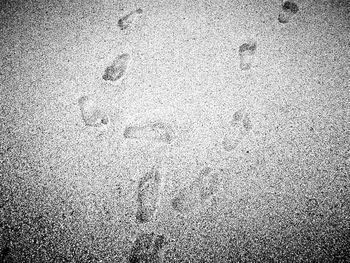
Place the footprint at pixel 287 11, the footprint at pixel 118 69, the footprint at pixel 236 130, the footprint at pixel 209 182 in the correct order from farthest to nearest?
the footprint at pixel 287 11 < the footprint at pixel 118 69 < the footprint at pixel 236 130 < the footprint at pixel 209 182

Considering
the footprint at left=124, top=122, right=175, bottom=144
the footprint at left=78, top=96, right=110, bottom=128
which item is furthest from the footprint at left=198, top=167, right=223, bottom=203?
the footprint at left=78, top=96, right=110, bottom=128

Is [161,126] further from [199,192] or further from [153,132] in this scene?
[199,192]

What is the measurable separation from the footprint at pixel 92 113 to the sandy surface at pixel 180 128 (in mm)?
32

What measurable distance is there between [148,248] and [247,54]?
1288mm

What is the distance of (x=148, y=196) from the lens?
1.19 metres

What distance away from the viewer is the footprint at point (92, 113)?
135 centimetres

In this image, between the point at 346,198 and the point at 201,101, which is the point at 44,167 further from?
the point at 346,198

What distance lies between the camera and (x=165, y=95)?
143 centimetres

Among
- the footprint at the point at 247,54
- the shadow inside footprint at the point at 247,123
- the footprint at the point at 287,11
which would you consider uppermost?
the footprint at the point at 287,11

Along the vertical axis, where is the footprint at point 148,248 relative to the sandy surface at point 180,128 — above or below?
below

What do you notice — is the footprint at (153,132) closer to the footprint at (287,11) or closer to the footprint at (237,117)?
the footprint at (237,117)

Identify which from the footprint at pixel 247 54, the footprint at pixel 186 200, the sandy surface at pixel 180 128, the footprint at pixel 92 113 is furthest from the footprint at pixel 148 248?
the footprint at pixel 247 54

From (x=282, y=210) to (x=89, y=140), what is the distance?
1.08m

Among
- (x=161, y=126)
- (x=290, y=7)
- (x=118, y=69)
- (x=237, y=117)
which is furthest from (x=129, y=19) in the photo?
(x=290, y=7)
